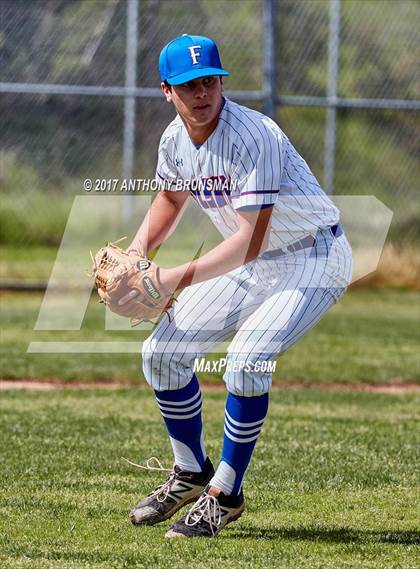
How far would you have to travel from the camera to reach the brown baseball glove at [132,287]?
4.40 meters

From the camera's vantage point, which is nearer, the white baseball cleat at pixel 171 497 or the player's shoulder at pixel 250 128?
the player's shoulder at pixel 250 128

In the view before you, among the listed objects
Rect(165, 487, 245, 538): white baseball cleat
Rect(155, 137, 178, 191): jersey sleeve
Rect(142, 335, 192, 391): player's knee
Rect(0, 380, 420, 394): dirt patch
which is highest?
Rect(155, 137, 178, 191): jersey sleeve

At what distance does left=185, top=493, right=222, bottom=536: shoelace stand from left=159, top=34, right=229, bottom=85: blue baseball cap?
1.57 meters

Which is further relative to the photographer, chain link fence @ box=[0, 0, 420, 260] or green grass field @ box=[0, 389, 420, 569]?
chain link fence @ box=[0, 0, 420, 260]

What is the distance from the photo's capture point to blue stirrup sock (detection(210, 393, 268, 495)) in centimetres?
445

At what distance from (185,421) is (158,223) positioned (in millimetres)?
825

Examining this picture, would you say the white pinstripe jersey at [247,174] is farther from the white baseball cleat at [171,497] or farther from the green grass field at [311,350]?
the green grass field at [311,350]

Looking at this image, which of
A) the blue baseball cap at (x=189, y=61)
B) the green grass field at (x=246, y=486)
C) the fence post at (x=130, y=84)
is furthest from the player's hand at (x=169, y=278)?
the fence post at (x=130, y=84)

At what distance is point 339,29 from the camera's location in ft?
43.3

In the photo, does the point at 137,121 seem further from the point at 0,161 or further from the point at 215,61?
the point at 215,61

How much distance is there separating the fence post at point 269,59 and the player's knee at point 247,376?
333 inches

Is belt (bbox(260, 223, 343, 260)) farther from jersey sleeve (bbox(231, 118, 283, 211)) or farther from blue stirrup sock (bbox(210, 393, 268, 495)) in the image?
blue stirrup sock (bbox(210, 393, 268, 495))

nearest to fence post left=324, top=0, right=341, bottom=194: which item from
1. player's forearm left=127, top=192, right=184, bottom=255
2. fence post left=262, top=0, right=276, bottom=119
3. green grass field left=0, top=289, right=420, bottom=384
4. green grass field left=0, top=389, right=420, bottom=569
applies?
fence post left=262, top=0, right=276, bottom=119

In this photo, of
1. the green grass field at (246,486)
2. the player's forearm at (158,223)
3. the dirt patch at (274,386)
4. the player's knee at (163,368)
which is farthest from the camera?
the dirt patch at (274,386)
